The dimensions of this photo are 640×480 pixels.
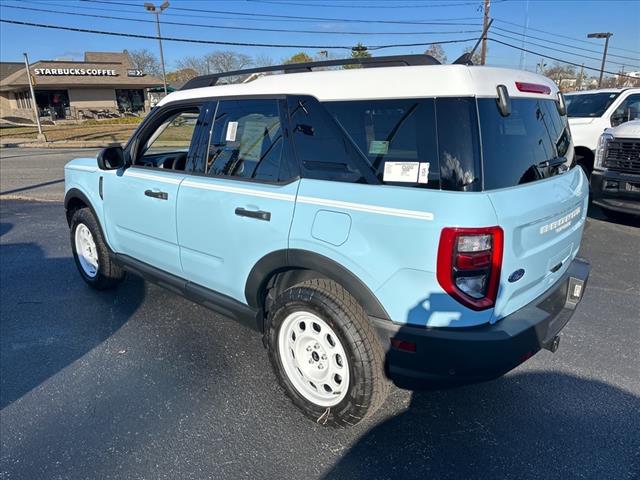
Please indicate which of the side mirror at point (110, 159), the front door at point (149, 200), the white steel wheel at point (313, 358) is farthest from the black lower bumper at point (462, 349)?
the side mirror at point (110, 159)

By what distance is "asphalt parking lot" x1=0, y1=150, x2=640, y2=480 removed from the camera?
92.3 inches

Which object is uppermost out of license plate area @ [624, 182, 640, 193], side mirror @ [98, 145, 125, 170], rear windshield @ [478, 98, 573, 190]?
rear windshield @ [478, 98, 573, 190]

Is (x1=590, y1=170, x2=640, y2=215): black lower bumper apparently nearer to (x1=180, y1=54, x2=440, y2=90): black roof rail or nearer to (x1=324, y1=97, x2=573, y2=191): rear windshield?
(x1=324, y1=97, x2=573, y2=191): rear windshield

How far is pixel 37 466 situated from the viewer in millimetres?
2355

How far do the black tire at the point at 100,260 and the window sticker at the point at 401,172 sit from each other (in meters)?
3.09

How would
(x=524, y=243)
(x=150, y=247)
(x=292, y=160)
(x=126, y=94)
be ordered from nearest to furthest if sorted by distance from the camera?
(x=524, y=243)
(x=292, y=160)
(x=150, y=247)
(x=126, y=94)

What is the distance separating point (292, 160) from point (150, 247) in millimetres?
1677

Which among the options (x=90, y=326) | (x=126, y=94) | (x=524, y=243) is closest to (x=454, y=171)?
(x=524, y=243)

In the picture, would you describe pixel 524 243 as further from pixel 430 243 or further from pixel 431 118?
pixel 431 118

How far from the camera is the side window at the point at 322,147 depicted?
2.34 meters

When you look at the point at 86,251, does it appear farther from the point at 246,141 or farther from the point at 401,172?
the point at 401,172

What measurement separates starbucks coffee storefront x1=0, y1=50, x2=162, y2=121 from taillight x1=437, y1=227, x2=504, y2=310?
47.1 m

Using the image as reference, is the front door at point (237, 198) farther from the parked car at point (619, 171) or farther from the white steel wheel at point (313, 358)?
the parked car at point (619, 171)

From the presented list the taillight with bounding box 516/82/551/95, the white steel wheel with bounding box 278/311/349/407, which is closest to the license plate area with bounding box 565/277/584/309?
the taillight with bounding box 516/82/551/95
